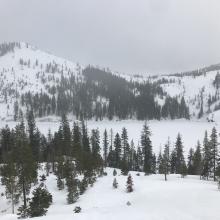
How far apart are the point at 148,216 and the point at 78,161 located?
46.4 meters

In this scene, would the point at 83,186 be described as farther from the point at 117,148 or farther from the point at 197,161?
the point at 117,148

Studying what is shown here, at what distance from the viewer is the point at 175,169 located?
93.2 m

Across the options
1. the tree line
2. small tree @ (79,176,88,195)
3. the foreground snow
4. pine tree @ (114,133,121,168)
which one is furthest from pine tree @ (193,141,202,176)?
small tree @ (79,176,88,195)

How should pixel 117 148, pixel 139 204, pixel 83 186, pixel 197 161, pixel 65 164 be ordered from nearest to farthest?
1. pixel 139 204
2. pixel 83 186
3. pixel 65 164
4. pixel 197 161
5. pixel 117 148

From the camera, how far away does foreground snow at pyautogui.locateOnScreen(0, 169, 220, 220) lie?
79.6ft

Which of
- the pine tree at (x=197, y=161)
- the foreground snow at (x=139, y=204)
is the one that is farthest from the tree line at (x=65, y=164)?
the foreground snow at (x=139, y=204)

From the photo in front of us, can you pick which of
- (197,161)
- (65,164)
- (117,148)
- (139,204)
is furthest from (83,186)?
(117,148)

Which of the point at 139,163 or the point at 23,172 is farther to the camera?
the point at 139,163

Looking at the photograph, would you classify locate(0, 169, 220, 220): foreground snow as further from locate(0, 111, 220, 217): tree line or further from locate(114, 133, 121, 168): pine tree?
locate(114, 133, 121, 168): pine tree

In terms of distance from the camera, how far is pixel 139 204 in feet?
112

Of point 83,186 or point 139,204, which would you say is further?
point 83,186

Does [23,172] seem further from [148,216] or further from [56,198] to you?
[148,216]

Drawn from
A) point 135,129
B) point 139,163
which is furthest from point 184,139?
point 139,163

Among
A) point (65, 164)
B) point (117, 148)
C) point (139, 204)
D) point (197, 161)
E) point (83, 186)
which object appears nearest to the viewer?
point (139, 204)
